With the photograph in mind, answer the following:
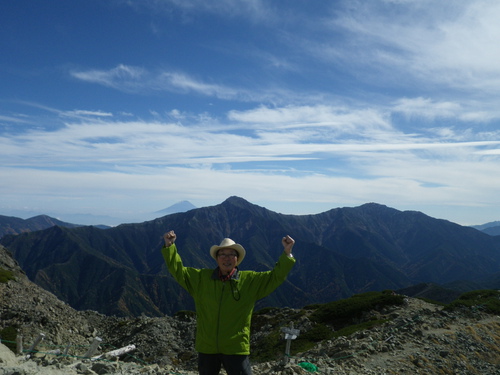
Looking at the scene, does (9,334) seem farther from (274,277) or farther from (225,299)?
(274,277)

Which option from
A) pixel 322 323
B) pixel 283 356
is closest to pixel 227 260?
pixel 283 356

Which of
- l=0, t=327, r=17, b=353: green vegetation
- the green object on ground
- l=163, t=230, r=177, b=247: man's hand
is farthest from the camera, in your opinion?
l=0, t=327, r=17, b=353: green vegetation

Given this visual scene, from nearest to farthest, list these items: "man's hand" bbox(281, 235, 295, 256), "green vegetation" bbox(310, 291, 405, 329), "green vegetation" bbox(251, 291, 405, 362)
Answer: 1. "man's hand" bbox(281, 235, 295, 256)
2. "green vegetation" bbox(251, 291, 405, 362)
3. "green vegetation" bbox(310, 291, 405, 329)

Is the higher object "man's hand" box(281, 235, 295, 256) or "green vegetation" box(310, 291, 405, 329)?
"man's hand" box(281, 235, 295, 256)

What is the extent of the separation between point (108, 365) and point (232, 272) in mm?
7205

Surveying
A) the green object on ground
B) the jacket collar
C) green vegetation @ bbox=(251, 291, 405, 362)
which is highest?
the jacket collar

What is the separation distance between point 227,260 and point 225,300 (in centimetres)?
74

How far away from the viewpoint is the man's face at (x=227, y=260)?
254 inches

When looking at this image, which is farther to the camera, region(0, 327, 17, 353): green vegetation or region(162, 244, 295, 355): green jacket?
region(0, 327, 17, 353): green vegetation

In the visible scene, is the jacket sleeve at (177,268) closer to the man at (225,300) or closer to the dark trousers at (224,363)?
the man at (225,300)

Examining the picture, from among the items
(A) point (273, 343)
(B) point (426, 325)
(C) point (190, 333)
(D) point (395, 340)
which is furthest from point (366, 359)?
(C) point (190, 333)

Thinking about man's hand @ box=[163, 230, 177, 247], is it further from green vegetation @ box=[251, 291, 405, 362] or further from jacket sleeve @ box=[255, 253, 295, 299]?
green vegetation @ box=[251, 291, 405, 362]

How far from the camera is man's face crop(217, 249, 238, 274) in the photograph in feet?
21.1

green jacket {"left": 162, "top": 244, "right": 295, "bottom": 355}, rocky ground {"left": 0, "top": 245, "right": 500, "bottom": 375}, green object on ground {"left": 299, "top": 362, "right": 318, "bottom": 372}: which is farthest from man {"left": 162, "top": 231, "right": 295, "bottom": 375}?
green object on ground {"left": 299, "top": 362, "right": 318, "bottom": 372}
